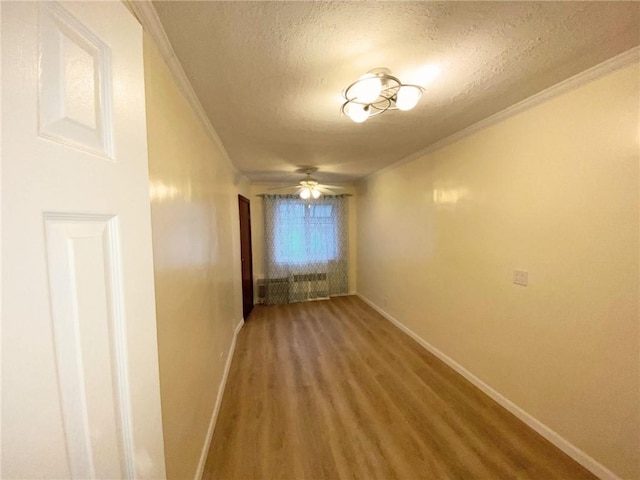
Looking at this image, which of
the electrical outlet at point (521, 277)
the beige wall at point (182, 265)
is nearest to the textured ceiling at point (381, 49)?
the beige wall at point (182, 265)

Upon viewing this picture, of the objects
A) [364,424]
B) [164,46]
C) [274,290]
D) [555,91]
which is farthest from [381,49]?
[274,290]

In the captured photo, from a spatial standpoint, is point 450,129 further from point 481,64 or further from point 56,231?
point 56,231

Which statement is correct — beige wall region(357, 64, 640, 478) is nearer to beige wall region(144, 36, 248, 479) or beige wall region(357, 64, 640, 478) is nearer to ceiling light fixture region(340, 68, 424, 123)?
ceiling light fixture region(340, 68, 424, 123)

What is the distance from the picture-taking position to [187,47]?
45.5 inches

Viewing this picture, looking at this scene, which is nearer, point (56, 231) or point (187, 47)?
point (56, 231)

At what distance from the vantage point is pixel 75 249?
44 centimetres

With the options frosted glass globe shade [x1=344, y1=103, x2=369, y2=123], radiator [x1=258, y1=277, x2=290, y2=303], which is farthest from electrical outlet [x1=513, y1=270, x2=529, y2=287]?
radiator [x1=258, y1=277, x2=290, y2=303]

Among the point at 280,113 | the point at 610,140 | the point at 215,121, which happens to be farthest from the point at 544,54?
the point at 215,121

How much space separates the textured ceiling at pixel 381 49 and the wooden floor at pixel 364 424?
2.33m

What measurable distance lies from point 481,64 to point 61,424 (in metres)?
2.02

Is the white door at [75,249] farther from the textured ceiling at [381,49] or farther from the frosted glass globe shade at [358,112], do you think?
the frosted glass globe shade at [358,112]

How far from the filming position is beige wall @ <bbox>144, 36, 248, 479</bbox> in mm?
1057

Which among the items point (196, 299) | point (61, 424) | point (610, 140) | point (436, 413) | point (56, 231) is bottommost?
point (436, 413)

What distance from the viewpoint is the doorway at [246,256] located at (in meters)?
4.05
